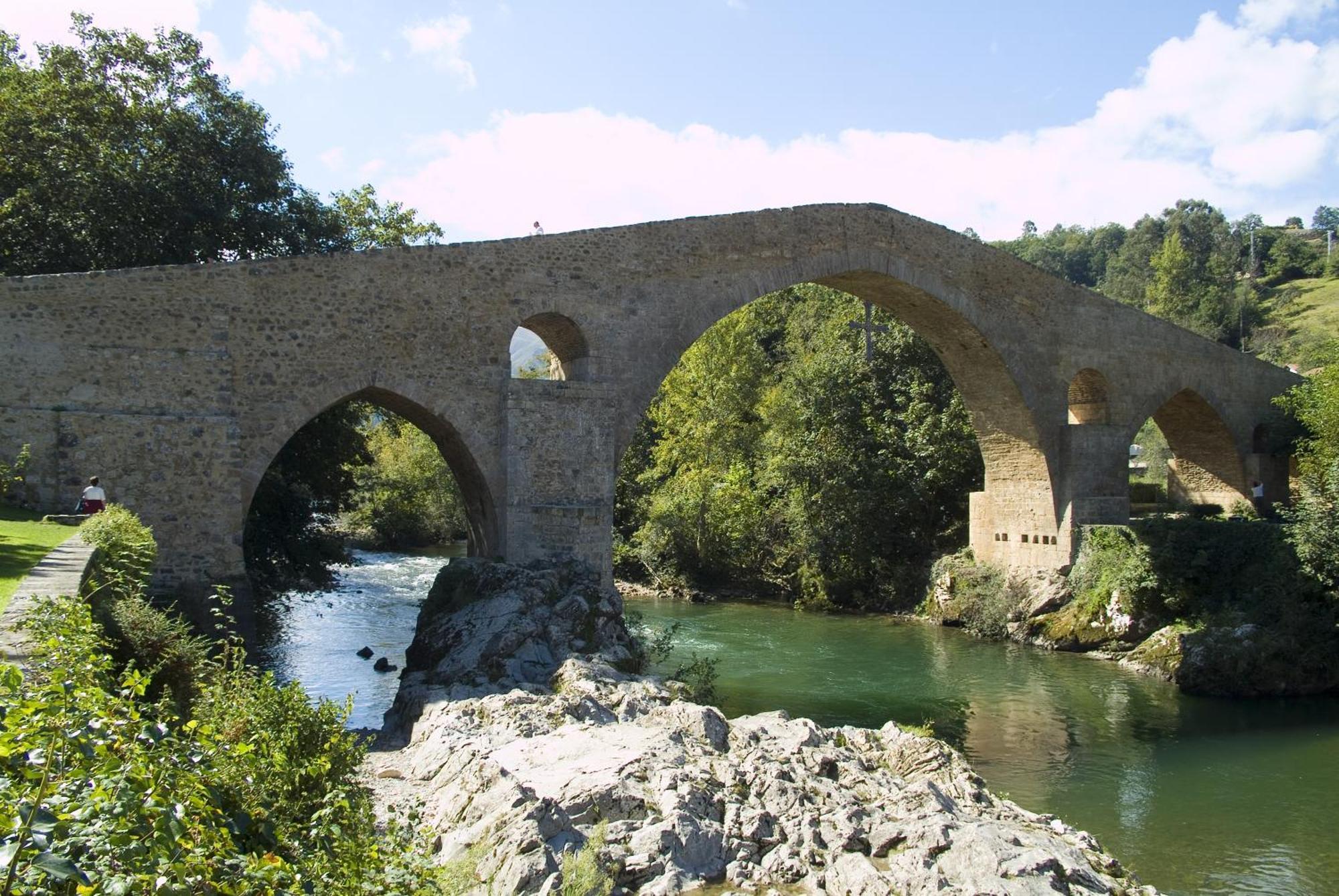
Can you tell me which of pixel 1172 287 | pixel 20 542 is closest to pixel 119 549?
pixel 20 542

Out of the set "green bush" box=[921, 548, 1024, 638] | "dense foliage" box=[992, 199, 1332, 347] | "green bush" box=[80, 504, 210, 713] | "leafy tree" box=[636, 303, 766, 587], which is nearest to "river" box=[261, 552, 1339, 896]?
"green bush" box=[921, 548, 1024, 638]

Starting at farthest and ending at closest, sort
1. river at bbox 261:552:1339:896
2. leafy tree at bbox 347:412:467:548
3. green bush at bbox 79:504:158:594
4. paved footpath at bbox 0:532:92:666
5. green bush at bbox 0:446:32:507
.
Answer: leafy tree at bbox 347:412:467:548
green bush at bbox 0:446:32:507
river at bbox 261:552:1339:896
green bush at bbox 79:504:158:594
paved footpath at bbox 0:532:92:666

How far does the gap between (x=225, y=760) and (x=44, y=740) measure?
51.3 inches

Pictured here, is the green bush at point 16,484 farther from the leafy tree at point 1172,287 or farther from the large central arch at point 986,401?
the leafy tree at point 1172,287

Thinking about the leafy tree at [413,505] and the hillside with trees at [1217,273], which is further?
the hillside with trees at [1217,273]

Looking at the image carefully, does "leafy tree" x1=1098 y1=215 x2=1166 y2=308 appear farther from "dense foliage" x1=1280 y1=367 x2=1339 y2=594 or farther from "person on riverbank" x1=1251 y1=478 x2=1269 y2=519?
"dense foliage" x1=1280 y1=367 x2=1339 y2=594

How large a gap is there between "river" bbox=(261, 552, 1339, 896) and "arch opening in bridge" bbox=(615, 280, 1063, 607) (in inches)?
94.8

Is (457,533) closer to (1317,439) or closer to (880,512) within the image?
(880,512)

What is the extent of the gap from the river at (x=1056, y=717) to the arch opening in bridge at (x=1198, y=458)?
6.87 metres

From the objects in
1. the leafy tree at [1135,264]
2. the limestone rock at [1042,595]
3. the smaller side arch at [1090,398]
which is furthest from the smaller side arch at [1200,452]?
the leafy tree at [1135,264]

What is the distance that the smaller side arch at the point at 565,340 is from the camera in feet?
41.5

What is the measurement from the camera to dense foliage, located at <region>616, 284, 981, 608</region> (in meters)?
22.3

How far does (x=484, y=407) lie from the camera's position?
11984mm

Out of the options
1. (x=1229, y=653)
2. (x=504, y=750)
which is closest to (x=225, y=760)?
(x=504, y=750)
